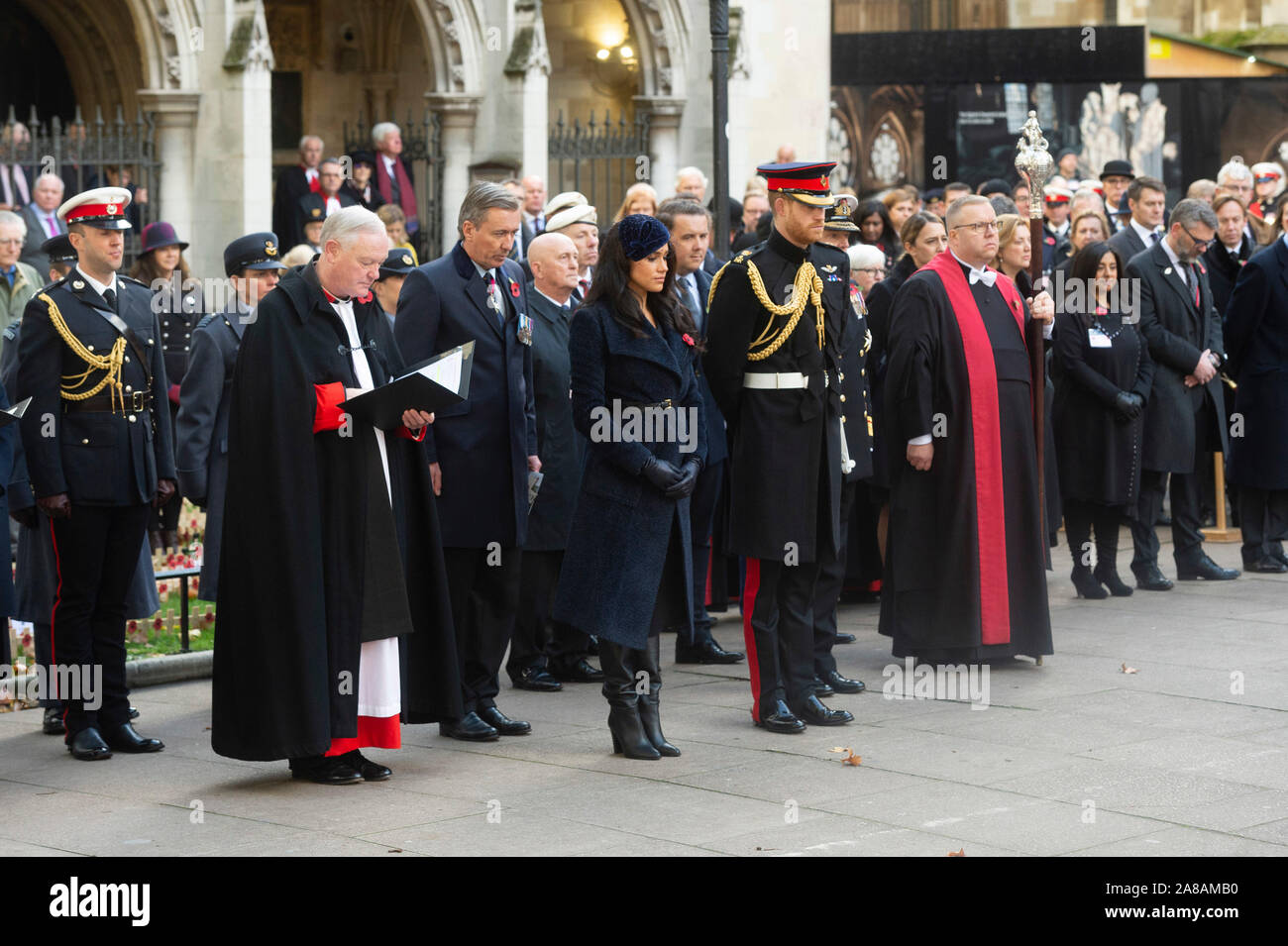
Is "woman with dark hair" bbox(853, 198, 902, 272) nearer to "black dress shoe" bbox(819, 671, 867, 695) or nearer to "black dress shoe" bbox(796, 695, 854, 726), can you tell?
"black dress shoe" bbox(819, 671, 867, 695)

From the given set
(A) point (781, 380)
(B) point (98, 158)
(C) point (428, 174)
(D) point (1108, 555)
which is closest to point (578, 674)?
(A) point (781, 380)

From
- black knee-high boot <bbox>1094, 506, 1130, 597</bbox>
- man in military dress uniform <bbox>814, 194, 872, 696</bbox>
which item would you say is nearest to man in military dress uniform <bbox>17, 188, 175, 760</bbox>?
man in military dress uniform <bbox>814, 194, 872, 696</bbox>

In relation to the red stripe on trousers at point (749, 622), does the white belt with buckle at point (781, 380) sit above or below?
above

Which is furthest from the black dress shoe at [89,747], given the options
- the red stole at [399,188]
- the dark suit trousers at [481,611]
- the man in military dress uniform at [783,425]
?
the red stole at [399,188]

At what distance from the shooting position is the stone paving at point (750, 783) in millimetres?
6266

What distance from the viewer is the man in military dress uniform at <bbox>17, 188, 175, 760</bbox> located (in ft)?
25.3

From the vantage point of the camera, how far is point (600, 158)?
2247 cm

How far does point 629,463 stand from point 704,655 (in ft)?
8.09

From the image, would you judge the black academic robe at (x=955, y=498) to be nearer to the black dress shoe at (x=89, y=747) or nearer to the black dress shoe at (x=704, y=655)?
the black dress shoe at (x=704, y=655)

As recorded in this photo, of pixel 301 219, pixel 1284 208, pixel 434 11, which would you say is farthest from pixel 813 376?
pixel 434 11

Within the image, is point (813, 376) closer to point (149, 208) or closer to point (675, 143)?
point (149, 208)

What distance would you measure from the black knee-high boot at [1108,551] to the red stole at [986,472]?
2.44 metres

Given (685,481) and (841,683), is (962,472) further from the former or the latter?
(685,481)

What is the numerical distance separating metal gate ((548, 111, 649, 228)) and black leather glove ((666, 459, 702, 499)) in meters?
14.2
